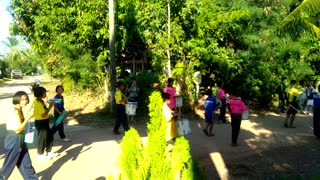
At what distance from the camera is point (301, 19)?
43.6 feet

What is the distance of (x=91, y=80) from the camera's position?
17297 millimetres

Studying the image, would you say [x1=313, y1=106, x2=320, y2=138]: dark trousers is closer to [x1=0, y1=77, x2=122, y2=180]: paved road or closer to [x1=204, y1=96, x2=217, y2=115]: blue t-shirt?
[x1=204, y1=96, x2=217, y2=115]: blue t-shirt

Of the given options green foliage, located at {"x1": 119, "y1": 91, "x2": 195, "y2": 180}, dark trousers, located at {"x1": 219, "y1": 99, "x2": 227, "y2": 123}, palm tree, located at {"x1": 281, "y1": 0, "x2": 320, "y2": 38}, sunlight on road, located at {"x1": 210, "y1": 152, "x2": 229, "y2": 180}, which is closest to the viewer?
green foliage, located at {"x1": 119, "y1": 91, "x2": 195, "y2": 180}

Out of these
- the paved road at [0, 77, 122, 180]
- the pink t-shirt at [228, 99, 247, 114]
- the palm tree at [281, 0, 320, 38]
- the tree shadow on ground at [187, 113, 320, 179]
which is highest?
the palm tree at [281, 0, 320, 38]

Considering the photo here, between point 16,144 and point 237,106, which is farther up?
point 237,106

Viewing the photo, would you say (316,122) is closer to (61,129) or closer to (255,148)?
(255,148)

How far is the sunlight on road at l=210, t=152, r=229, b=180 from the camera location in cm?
766

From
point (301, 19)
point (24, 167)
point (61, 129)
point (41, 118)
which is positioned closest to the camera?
point (24, 167)

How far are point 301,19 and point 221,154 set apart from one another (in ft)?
21.9

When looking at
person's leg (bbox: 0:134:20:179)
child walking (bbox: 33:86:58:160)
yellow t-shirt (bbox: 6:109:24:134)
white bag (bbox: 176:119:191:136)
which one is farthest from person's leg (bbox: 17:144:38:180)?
white bag (bbox: 176:119:191:136)

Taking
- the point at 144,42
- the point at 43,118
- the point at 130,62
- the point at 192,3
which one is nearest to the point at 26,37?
the point at 130,62

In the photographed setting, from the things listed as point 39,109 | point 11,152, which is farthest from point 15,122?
point 39,109

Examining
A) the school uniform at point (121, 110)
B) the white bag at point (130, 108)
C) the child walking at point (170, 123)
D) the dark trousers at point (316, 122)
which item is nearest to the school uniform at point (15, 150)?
the child walking at point (170, 123)

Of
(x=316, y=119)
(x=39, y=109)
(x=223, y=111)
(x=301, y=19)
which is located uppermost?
(x=301, y=19)
